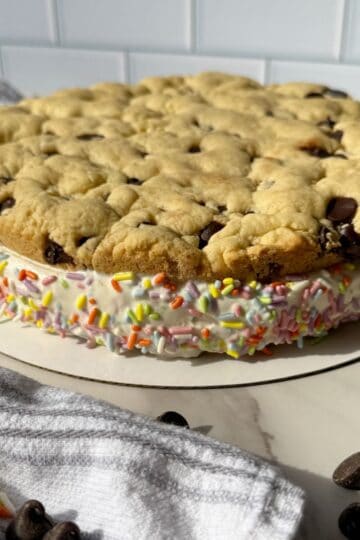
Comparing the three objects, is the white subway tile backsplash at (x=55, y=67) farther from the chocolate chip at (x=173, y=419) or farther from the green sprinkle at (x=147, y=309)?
the chocolate chip at (x=173, y=419)

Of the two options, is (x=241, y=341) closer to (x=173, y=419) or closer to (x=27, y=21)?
(x=173, y=419)

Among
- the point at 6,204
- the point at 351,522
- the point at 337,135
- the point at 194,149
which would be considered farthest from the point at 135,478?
the point at 337,135

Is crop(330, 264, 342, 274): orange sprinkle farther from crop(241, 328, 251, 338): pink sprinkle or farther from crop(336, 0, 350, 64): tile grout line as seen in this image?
crop(336, 0, 350, 64): tile grout line

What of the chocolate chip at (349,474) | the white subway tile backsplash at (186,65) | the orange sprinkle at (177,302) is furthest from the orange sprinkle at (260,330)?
the white subway tile backsplash at (186,65)

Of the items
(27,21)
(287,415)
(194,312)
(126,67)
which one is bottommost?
(287,415)

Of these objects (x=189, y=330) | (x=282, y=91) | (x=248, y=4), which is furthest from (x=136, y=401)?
(x=248, y=4)

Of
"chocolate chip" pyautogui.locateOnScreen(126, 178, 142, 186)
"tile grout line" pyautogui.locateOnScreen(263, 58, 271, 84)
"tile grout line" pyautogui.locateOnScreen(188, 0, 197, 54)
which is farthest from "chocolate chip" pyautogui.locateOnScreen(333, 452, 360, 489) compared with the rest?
"tile grout line" pyautogui.locateOnScreen(188, 0, 197, 54)
